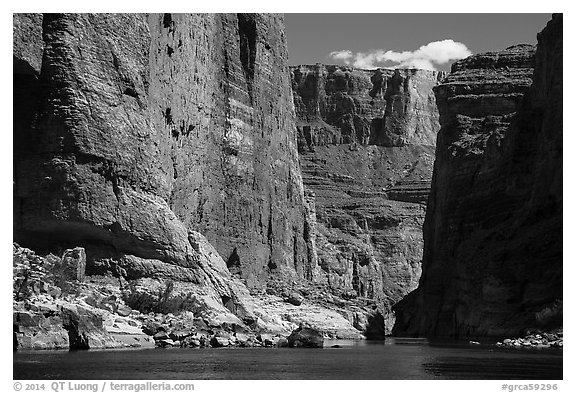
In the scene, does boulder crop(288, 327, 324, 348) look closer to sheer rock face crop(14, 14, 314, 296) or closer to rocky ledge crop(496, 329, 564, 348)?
sheer rock face crop(14, 14, 314, 296)

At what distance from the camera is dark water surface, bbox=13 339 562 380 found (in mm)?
49906

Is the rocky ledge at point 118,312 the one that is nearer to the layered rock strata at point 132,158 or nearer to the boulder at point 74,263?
the boulder at point 74,263

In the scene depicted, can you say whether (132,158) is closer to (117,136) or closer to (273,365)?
(117,136)

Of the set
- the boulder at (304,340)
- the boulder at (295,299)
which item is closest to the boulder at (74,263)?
the boulder at (304,340)

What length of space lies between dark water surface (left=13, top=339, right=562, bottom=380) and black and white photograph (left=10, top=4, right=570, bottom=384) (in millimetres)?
212

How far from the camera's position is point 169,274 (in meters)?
85.4

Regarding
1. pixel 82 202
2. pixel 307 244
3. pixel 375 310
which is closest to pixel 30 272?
pixel 82 202

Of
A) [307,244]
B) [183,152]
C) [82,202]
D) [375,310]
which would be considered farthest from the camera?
[307,244]

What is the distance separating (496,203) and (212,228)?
2954cm

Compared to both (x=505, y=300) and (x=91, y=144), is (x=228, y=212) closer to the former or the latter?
(x=505, y=300)

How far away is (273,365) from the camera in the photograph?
2302 inches

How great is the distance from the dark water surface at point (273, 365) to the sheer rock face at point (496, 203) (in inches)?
1033

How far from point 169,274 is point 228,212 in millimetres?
28312

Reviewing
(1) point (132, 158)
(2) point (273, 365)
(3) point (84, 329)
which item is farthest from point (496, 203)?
(2) point (273, 365)
